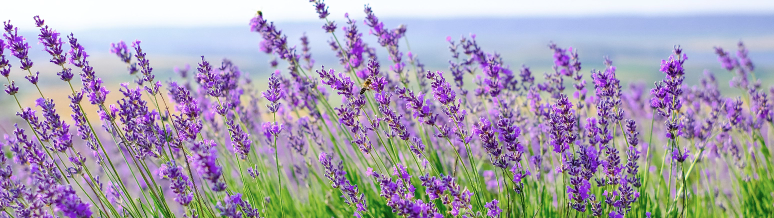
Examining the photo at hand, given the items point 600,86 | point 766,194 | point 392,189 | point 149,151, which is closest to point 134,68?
point 149,151

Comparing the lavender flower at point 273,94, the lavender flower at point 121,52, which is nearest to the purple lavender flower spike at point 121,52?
the lavender flower at point 121,52

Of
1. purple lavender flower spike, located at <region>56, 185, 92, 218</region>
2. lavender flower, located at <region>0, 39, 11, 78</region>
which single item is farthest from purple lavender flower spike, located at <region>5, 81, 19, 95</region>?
purple lavender flower spike, located at <region>56, 185, 92, 218</region>

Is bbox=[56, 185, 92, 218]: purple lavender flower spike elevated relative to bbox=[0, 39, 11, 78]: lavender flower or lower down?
lower down

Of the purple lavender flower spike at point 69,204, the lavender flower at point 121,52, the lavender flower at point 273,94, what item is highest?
the lavender flower at point 121,52

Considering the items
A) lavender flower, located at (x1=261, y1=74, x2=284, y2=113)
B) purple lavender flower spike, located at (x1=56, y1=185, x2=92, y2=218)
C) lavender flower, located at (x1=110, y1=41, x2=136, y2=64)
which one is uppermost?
lavender flower, located at (x1=110, y1=41, x2=136, y2=64)

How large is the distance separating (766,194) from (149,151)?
390cm

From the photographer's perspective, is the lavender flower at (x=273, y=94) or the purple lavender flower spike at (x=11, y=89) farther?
the lavender flower at (x=273, y=94)

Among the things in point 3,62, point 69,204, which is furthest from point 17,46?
point 69,204

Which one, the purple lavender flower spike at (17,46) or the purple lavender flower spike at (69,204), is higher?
the purple lavender flower spike at (17,46)

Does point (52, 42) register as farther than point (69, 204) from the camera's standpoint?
Yes

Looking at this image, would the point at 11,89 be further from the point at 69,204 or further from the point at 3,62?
the point at 69,204

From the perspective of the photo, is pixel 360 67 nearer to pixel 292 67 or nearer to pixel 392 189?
pixel 292 67

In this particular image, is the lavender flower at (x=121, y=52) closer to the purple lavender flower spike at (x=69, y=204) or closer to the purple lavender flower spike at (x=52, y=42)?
the purple lavender flower spike at (x=52, y=42)

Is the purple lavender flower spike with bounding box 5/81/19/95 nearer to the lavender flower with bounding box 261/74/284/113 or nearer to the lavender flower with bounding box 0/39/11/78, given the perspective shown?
the lavender flower with bounding box 0/39/11/78
